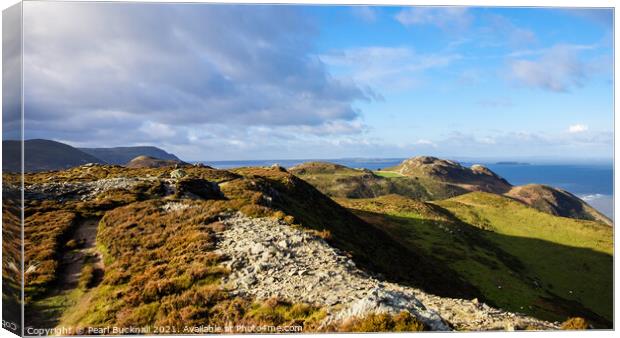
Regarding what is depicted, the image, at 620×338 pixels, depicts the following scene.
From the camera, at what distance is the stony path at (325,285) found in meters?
16.0

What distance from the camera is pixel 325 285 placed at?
1781cm

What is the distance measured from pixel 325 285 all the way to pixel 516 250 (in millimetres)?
52408

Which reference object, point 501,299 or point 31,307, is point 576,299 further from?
point 31,307

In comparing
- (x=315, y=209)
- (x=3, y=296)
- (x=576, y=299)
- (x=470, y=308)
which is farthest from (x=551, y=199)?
(x=3, y=296)

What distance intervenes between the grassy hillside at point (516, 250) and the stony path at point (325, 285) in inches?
882

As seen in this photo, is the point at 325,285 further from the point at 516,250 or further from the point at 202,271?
the point at 516,250

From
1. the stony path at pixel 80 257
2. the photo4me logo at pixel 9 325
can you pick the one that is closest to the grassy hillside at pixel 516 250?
the stony path at pixel 80 257

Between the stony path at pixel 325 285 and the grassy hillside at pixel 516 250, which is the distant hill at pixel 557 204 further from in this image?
the stony path at pixel 325 285

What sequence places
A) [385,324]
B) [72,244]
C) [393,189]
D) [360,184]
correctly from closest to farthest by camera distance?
[385,324]
[72,244]
[360,184]
[393,189]

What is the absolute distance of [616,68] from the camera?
20.1 meters

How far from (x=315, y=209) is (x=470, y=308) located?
901 inches

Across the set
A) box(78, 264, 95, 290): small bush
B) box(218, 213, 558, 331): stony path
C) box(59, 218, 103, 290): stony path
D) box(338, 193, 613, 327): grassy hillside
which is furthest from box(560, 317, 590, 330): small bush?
box(59, 218, 103, 290): stony path

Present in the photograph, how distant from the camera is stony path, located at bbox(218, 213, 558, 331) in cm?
1605

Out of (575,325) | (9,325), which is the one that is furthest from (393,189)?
(9,325)
